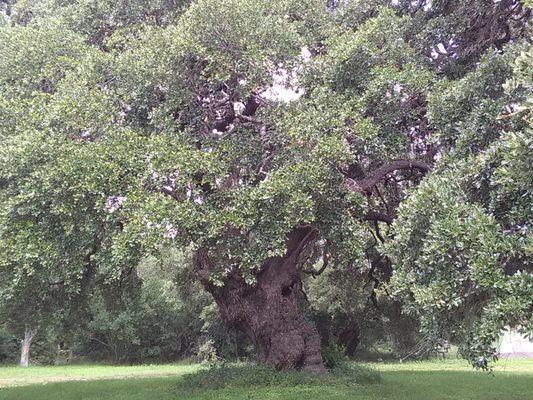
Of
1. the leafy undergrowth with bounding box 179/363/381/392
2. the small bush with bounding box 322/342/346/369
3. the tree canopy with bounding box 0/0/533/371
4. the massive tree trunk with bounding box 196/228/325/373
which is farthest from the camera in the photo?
the small bush with bounding box 322/342/346/369

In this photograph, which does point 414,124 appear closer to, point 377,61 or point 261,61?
point 377,61

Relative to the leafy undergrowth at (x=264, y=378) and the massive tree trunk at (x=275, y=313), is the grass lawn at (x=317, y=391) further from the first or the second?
the massive tree trunk at (x=275, y=313)

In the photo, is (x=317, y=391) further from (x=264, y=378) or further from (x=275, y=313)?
(x=275, y=313)

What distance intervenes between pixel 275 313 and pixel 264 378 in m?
1.43

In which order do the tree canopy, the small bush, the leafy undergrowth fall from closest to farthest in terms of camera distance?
1. the tree canopy
2. the leafy undergrowth
3. the small bush

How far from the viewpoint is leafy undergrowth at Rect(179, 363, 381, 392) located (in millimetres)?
10133

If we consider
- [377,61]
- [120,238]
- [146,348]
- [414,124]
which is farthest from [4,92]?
[146,348]


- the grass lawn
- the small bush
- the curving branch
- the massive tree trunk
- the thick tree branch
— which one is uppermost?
the curving branch

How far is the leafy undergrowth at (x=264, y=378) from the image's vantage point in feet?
33.2

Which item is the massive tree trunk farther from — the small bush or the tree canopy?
the small bush

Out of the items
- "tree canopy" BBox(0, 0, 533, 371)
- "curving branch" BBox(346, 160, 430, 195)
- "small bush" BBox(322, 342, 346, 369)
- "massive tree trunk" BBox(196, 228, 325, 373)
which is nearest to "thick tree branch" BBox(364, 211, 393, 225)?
"tree canopy" BBox(0, 0, 533, 371)

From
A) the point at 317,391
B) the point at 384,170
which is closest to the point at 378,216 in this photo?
the point at 384,170

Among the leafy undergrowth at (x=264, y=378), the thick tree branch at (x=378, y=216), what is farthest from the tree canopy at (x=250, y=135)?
the leafy undergrowth at (x=264, y=378)

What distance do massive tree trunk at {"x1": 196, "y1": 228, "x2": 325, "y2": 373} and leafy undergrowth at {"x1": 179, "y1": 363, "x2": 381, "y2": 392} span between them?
38 centimetres
